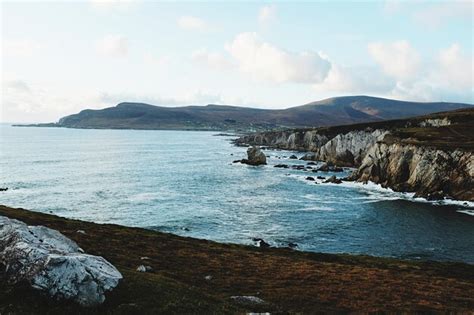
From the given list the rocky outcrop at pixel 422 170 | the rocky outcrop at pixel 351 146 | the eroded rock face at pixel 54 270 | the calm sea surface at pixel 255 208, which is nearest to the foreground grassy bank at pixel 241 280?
the eroded rock face at pixel 54 270

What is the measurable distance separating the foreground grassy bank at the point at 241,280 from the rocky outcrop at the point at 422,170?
52.2 m

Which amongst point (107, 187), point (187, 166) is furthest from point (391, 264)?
point (187, 166)

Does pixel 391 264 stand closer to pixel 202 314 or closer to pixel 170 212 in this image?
pixel 202 314

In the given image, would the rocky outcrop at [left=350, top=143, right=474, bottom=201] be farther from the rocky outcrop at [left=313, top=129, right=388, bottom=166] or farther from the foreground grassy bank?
the foreground grassy bank

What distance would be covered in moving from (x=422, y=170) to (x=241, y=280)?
3288 inches

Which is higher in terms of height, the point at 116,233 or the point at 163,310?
the point at 163,310

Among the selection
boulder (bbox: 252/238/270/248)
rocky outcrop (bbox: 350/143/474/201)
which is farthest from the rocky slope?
boulder (bbox: 252/238/270/248)

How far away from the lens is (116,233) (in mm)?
57312

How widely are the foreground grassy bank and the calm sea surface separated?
10424 millimetres

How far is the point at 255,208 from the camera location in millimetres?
89250

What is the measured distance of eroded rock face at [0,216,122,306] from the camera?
2212cm

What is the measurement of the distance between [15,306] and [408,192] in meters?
102

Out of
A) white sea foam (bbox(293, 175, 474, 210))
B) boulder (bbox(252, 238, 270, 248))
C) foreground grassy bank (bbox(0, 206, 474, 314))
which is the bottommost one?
boulder (bbox(252, 238, 270, 248))

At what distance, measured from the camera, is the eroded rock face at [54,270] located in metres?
22.1
